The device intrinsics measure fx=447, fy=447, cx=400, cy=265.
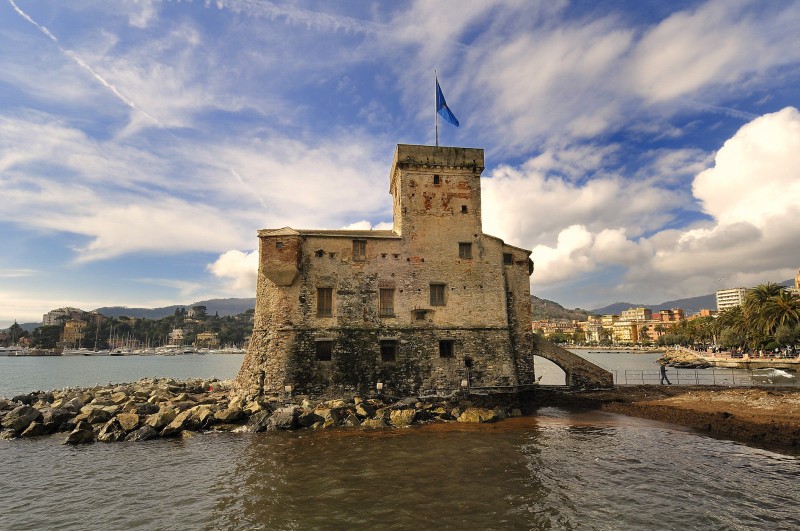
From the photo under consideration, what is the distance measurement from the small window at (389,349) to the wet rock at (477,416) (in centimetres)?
549

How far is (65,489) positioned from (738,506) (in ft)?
69.4

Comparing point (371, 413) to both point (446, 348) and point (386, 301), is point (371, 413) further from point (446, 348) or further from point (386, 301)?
→ point (386, 301)

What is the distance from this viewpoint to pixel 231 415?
23719mm

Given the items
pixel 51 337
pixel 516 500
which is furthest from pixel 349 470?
pixel 51 337

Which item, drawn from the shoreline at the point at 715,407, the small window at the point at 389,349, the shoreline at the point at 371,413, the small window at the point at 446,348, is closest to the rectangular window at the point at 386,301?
the small window at the point at 389,349

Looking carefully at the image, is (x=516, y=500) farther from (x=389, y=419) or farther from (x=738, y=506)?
(x=389, y=419)

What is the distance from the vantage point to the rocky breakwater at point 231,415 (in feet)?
74.0

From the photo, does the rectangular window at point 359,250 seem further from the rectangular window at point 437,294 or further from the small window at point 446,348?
the small window at point 446,348

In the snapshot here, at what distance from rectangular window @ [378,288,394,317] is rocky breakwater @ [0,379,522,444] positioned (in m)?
5.09

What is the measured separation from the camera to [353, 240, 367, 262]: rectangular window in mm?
28391

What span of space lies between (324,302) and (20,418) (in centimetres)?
1678

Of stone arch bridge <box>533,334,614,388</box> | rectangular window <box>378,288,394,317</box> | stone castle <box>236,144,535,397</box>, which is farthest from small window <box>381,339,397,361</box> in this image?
stone arch bridge <box>533,334,614,388</box>

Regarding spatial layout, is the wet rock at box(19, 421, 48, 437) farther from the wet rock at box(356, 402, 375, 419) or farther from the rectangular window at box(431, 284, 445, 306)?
the rectangular window at box(431, 284, 445, 306)

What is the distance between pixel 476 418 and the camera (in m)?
24.2
